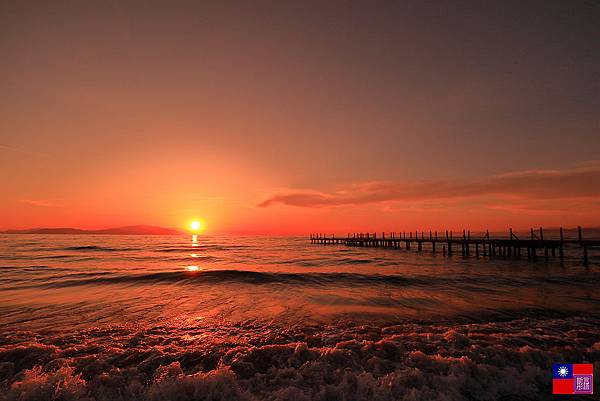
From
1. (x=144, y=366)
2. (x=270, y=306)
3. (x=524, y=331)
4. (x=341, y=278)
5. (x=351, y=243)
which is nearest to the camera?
(x=144, y=366)

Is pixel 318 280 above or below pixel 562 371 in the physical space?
below

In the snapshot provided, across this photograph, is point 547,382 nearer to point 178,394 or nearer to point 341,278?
point 178,394

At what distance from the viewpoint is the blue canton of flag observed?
5.68 metres

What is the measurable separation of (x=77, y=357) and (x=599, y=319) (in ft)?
51.1

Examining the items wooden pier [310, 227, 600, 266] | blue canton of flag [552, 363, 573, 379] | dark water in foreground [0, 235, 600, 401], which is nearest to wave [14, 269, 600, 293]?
dark water in foreground [0, 235, 600, 401]

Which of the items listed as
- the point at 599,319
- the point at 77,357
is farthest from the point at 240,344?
the point at 599,319

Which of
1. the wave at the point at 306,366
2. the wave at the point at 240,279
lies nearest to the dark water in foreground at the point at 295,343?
the wave at the point at 306,366

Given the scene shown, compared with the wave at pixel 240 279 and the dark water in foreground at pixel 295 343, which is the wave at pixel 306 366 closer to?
the dark water in foreground at pixel 295 343

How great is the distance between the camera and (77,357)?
679 centimetres

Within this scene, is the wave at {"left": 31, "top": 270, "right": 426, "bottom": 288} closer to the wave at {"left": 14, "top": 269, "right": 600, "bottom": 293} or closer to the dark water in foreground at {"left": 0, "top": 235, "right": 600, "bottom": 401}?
the wave at {"left": 14, "top": 269, "right": 600, "bottom": 293}

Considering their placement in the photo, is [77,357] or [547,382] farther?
[77,357]

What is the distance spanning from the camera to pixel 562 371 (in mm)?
5805

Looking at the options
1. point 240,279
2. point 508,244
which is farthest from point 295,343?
point 508,244

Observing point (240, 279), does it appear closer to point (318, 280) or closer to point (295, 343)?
point (318, 280)
